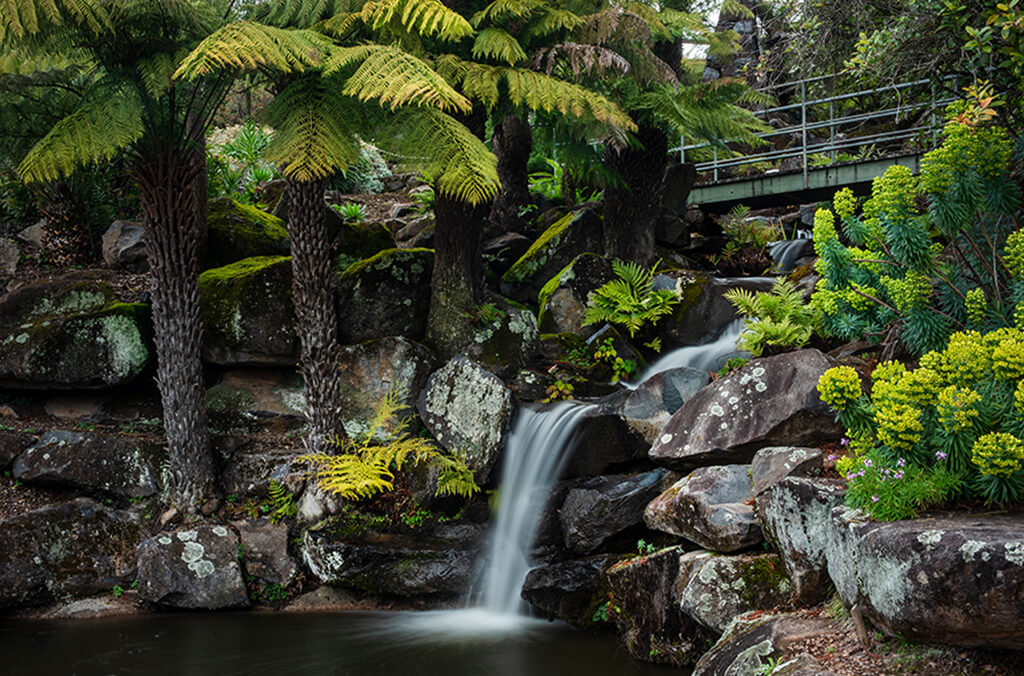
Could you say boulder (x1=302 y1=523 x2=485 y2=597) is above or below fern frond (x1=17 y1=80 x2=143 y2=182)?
below

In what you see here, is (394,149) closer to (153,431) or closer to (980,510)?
(153,431)

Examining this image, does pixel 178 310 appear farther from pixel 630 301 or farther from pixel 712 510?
pixel 712 510

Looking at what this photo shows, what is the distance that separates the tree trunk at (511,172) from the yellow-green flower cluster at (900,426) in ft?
26.0

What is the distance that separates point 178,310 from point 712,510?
5555 millimetres

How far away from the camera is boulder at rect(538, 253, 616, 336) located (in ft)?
31.8

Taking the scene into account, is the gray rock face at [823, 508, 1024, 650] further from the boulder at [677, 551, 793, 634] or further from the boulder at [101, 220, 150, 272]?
the boulder at [101, 220, 150, 272]

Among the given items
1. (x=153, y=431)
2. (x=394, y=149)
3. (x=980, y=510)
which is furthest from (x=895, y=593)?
(x=153, y=431)

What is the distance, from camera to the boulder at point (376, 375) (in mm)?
8586

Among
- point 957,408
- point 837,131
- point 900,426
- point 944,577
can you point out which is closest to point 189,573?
point 900,426

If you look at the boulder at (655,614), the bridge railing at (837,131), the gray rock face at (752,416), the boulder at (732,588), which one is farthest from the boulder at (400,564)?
the bridge railing at (837,131)

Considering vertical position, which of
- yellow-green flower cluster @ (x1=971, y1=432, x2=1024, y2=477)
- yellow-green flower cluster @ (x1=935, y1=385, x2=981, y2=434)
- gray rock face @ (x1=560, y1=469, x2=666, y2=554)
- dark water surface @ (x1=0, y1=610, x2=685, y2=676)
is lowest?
dark water surface @ (x1=0, y1=610, x2=685, y2=676)

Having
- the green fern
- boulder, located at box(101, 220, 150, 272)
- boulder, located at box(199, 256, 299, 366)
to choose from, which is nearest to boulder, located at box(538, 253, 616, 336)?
the green fern

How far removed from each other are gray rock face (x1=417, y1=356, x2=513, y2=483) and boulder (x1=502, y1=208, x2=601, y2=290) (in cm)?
284

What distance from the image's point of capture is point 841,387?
455 centimetres
